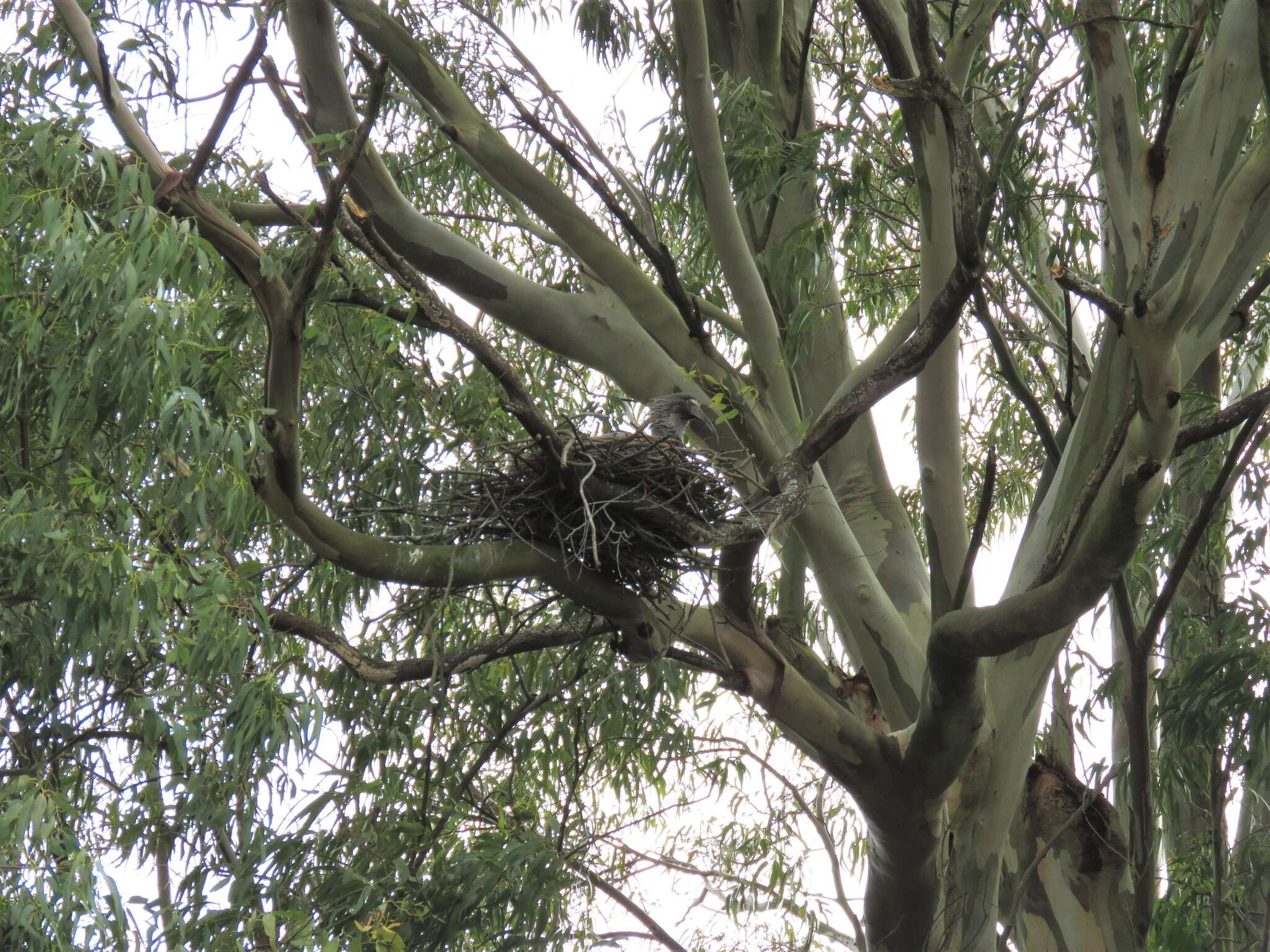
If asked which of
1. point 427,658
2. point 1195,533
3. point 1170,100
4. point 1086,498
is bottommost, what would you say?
point 427,658

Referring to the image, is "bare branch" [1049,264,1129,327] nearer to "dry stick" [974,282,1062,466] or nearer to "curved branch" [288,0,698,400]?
"dry stick" [974,282,1062,466]

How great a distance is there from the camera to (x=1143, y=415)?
197 centimetres

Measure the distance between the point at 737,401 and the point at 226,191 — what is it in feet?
5.19

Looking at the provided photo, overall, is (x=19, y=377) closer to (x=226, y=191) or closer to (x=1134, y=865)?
(x=226, y=191)

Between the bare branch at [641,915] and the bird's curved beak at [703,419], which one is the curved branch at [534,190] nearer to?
the bird's curved beak at [703,419]

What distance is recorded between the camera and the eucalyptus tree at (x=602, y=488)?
Answer: 2145 mm

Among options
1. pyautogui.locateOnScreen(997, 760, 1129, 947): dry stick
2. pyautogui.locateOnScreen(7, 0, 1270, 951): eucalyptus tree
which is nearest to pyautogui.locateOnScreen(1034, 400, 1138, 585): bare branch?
pyautogui.locateOnScreen(7, 0, 1270, 951): eucalyptus tree

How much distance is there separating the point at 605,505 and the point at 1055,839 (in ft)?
6.61

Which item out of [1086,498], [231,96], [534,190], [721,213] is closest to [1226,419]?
[1086,498]

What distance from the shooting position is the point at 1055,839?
342cm

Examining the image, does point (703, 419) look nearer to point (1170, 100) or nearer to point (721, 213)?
point (721, 213)

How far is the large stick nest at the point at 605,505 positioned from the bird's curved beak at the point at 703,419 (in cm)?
35

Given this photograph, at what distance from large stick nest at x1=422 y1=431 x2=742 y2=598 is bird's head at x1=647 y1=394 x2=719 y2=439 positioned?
23 centimetres

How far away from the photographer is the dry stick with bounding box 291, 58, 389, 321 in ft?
6.10
